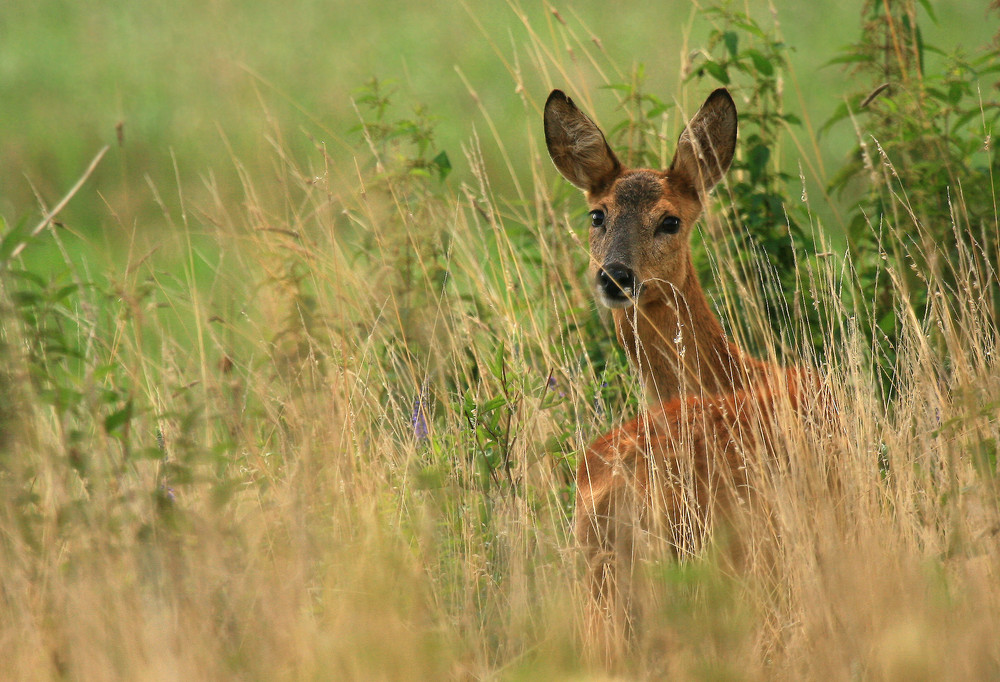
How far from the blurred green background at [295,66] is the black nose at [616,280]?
589 cm

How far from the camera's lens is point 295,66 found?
43.7ft

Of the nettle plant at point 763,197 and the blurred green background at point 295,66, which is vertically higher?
the blurred green background at point 295,66

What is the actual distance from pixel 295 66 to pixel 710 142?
9.71 metres

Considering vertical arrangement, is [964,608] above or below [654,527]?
below

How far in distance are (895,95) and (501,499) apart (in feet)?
10.3

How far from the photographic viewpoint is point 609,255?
4.45 metres

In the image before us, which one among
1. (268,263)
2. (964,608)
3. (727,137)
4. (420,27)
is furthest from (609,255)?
(420,27)

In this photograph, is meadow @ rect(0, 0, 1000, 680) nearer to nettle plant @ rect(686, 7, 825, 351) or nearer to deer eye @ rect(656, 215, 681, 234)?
nettle plant @ rect(686, 7, 825, 351)

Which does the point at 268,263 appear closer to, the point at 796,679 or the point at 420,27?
the point at 796,679

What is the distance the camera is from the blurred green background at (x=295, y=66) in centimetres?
1129

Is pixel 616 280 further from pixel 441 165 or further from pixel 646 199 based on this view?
pixel 441 165

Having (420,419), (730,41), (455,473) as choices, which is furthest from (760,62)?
(455,473)

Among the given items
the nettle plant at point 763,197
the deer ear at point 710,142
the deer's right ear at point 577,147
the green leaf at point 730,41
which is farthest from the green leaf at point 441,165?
the green leaf at point 730,41

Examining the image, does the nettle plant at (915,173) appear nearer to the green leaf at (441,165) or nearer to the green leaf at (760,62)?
the green leaf at (760,62)
